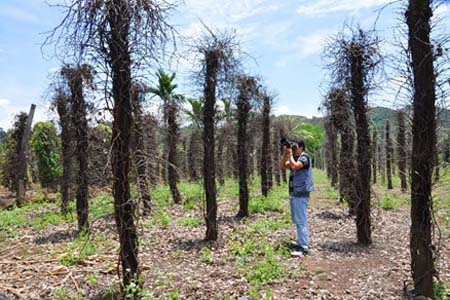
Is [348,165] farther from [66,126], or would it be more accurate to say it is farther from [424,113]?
[66,126]

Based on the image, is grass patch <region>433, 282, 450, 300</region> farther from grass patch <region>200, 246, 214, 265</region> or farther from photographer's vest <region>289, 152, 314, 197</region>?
grass patch <region>200, 246, 214, 265</region>

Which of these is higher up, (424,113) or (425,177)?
(424,113)

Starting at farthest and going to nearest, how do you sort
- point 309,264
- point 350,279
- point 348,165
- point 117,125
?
point 348,165, point 309,264, point 350,279, point 117,125

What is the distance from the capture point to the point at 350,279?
6805 millimetres

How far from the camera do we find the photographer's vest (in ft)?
26.3

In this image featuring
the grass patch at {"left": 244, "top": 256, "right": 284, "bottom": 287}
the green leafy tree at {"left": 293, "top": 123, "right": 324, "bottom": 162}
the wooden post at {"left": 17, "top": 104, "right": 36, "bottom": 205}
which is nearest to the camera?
the grass patch at {"left": 244, "top": 256, "right": 284, "bottom": 287}

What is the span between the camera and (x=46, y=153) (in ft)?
77.1

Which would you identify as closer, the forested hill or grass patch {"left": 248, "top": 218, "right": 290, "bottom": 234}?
the forested hill

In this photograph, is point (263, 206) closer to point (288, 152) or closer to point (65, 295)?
point (288, 152)

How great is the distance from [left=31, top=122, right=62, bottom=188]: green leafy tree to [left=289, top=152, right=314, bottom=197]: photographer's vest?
1814cm

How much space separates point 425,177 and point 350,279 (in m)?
2.18

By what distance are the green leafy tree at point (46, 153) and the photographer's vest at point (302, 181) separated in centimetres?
1814

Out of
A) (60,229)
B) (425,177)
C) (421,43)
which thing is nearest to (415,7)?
(421,43)

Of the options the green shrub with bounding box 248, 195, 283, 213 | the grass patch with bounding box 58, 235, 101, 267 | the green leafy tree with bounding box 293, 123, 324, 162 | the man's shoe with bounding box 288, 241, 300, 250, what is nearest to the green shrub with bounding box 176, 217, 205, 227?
the green shrub with bounding box 248, 195, 283, 213
